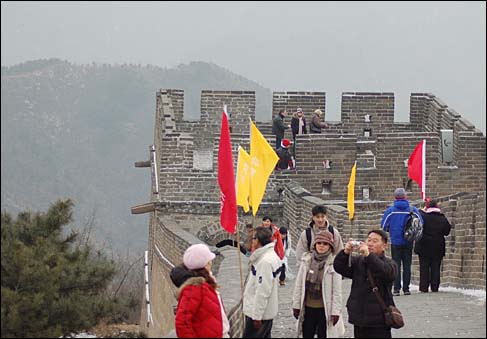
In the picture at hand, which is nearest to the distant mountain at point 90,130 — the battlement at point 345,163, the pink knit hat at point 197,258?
the battlement at point 345,163

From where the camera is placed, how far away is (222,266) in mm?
17047

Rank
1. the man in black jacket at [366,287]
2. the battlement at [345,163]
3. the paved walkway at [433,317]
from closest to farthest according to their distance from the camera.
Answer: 1. the man in black jacket at [366,287]
2. the paved walkway at [433,317]
3. the battlement at [345,163]

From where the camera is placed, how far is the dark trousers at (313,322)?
12258 millimetres

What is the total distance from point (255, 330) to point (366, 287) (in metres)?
1.22

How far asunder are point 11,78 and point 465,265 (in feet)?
356

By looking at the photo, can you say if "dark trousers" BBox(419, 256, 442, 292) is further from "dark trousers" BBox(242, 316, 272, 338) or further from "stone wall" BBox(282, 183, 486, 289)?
"dark trousers" BBox(242, 316, 272, 338)

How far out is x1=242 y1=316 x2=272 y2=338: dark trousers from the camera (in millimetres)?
12156

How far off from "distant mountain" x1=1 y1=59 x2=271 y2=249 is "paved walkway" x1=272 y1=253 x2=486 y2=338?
68.1 meters

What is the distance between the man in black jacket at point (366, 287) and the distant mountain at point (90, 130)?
7228cm

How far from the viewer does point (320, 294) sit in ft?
40.3

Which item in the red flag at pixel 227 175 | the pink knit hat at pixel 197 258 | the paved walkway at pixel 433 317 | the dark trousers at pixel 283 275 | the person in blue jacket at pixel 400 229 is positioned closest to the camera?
the pink knit hat at pixel 197 258

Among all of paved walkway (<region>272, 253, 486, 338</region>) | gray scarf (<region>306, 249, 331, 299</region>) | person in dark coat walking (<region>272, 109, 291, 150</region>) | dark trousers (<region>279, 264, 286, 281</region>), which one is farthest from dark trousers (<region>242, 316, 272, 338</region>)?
person in dark coat walking (<region>272, 109, 291, 150</region>)

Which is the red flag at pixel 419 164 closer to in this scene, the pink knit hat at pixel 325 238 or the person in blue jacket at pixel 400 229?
the person in blue jacket at pixel 400 229

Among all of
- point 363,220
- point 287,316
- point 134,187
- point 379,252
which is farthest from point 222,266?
point 134,187
